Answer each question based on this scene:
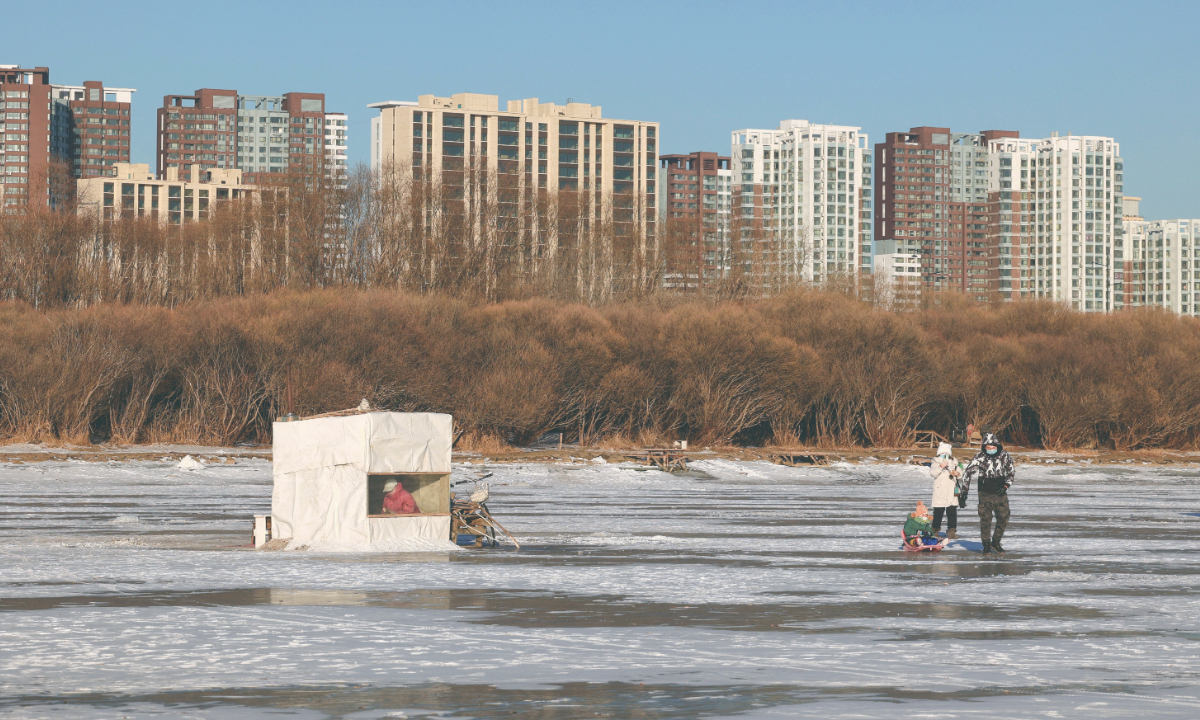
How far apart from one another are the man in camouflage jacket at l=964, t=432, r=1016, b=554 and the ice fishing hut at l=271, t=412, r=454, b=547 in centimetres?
793

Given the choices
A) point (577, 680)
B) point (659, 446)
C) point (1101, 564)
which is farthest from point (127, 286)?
point (577, 680)

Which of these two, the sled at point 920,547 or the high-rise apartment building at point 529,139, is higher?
the high-rise apartment building at point 529,139

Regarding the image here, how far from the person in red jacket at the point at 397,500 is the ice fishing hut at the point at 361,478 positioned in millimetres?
87

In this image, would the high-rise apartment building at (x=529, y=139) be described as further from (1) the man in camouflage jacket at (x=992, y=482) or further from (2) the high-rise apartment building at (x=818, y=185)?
(1) the man in camouflage jacket at (x=992, y=482)

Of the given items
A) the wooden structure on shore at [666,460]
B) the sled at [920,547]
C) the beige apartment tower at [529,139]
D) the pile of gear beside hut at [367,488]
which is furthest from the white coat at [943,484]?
the beige apartment tower at [529,139]

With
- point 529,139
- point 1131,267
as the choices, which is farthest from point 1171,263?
point 529,139

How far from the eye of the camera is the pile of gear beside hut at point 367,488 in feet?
72.7

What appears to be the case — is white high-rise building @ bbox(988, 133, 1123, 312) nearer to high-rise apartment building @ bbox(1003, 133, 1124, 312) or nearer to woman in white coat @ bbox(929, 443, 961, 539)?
high-rise apartment building @ bbox(1003, 133, 1124, 312)

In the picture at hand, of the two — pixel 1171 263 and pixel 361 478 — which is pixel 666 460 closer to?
pixel 361 478

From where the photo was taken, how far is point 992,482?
2045 cm

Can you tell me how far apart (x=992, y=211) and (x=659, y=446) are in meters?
142

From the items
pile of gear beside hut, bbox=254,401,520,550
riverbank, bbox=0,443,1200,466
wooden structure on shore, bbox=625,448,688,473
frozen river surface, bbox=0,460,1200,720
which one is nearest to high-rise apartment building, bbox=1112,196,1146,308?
riverbank, bbox=0,443,1200,466

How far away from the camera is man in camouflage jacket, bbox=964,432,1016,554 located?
20375mm

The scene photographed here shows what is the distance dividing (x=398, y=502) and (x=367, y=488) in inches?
27.6
